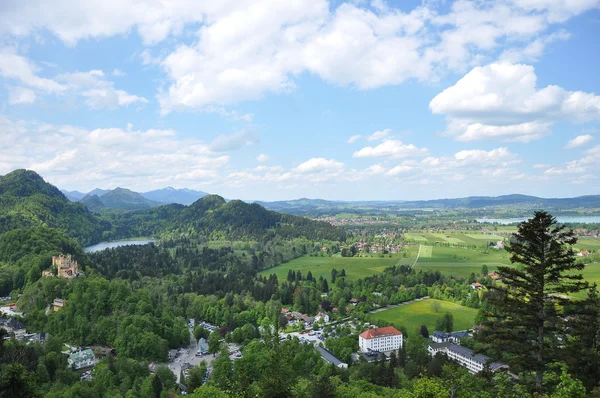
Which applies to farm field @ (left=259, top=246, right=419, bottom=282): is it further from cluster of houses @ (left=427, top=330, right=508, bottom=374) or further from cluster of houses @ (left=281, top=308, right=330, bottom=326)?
cluster of houses @ (left=427, top=330, right=508, bottom=374)

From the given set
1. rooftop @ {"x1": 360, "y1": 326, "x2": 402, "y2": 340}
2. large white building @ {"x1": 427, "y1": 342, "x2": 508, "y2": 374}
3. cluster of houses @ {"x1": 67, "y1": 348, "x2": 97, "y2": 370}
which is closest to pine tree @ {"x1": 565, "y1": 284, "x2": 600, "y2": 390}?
large white building @ {"x1": 427, "y1": 342, "x2": 508, "y2": 374}

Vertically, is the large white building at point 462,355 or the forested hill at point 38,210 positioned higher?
the forested hill at point 38,210

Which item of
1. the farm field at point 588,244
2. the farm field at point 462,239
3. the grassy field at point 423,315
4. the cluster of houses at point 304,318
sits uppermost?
the farm field at point 588,244

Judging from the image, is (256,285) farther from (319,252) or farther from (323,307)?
(319,252)

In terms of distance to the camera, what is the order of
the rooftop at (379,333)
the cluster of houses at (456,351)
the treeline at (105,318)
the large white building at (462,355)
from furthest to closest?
the rooftop at (379,333)
the treeline at (105,318)
the large white building at (462,355)
the cluster of houses at (456,351)

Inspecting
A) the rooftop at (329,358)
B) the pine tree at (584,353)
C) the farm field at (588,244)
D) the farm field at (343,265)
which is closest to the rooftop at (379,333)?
the rooftop at (329,358)

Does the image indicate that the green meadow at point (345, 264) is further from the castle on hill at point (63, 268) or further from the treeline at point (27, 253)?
the treeline at point (27, 253)

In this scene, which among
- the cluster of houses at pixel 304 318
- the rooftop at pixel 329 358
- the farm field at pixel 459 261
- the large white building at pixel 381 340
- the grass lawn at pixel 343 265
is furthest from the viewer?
the grass lawn at pixel 343 265

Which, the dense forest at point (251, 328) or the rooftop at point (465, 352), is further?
the rooftop at point (465, 352)
